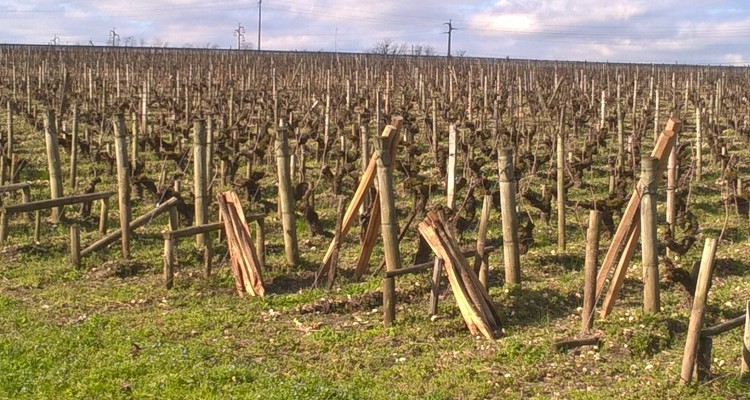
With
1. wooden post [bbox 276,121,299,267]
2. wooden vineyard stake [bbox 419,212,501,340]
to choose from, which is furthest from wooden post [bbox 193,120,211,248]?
wooden vineyard stake [bbox 419,212,501,340]

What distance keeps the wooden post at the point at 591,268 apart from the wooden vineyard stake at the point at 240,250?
2985 millimetres

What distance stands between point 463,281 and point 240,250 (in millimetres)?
2334

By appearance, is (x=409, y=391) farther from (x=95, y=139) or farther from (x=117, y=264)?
(x=95, y=139)

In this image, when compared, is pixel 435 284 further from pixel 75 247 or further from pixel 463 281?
pixel 75 247

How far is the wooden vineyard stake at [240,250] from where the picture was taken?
7.72 meters

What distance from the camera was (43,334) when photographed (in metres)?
6.60

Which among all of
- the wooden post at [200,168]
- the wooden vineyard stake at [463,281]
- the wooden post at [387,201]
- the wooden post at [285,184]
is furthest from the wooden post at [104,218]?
the wooden vineyard stake at [463,281]

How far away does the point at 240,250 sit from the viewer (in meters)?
7.81

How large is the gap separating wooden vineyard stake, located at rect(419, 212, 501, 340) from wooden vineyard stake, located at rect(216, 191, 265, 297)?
1.89 meters

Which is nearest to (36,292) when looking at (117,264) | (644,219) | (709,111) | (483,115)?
(117,264)

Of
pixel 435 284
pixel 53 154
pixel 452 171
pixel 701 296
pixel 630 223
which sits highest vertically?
pixel 53 154

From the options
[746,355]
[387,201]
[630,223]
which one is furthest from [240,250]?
[746,355]

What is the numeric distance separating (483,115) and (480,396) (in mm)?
12919

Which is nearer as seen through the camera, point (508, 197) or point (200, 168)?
point (508, 197)
